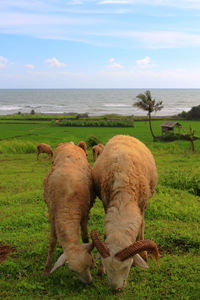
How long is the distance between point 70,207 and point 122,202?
1.21m

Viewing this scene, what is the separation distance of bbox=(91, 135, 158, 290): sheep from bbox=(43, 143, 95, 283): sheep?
391 millimetres

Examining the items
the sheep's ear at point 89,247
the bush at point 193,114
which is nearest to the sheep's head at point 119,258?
the sheep's ear at point 89,247

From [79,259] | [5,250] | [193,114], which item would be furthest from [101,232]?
[193,114]

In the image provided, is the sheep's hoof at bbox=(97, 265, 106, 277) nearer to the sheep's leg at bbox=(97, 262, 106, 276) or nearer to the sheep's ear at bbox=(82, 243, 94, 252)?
the sheep's leg at bbox=(97, 262, 106, 276)

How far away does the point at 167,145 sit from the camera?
29.3m

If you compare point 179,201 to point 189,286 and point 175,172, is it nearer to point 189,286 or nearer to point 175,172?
point 175,172

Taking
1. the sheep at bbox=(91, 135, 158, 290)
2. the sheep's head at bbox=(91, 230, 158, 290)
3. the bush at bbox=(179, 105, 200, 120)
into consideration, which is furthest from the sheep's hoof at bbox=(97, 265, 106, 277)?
the bush at bbox=(179, 105, 200, 120)

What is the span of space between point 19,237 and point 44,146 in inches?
644

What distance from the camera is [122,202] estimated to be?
532cm

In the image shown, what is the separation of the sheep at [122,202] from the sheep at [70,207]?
391mm

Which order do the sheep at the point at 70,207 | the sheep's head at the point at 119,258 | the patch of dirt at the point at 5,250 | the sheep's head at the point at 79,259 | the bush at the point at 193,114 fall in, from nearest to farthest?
the sheep's head at the point at 119,258 < the sheep's head at the point at 79,259 < the sheep at the point at 70,207 < the patch of dirt at the point at 5,250 < the bush at the point at 193,114

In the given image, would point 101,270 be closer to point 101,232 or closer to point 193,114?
point 101,232

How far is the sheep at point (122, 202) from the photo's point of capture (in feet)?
15.1

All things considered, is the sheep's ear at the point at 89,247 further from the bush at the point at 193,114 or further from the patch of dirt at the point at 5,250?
the bush at the point at 193,114
